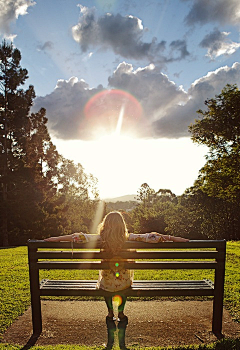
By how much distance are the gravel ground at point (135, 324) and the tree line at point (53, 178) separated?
6573mm

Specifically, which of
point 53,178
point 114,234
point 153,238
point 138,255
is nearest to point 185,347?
point 138,255

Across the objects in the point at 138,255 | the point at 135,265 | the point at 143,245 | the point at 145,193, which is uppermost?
the point at 143,245

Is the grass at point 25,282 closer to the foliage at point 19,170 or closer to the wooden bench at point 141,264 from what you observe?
the wooden bench at point 141,264

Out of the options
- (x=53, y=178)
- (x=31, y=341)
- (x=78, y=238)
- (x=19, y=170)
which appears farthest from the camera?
(x=53, y=178)

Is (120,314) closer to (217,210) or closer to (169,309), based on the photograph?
(169,309)

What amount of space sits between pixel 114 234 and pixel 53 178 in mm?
36561

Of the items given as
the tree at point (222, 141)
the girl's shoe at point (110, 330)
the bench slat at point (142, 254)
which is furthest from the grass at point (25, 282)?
the tree at point (222, 141)

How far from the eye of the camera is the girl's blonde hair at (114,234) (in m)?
3.85

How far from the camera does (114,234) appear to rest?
3854 mm

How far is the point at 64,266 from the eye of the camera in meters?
3.95

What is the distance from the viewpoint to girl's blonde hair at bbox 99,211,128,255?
152 inches

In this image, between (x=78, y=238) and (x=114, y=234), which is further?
(x=78, y=238)

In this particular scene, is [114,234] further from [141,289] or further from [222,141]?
[222,141]

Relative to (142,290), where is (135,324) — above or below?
below
